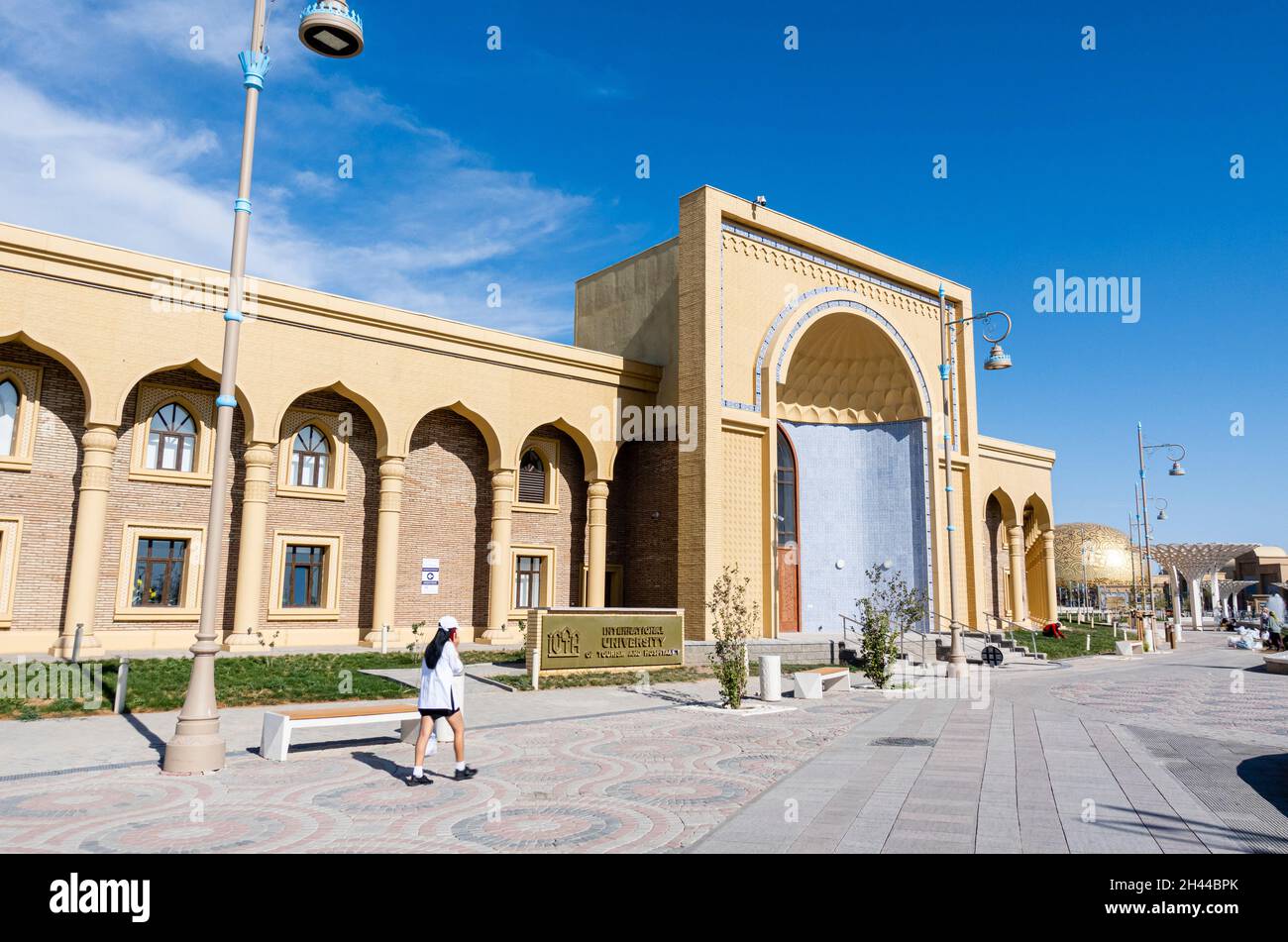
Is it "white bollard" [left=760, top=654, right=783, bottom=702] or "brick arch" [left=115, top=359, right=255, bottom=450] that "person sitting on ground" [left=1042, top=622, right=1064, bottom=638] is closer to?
"white bollard" [left=760, top=654, right=783, bottom=702]

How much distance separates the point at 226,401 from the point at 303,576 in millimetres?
13539

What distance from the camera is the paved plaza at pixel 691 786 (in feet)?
19.7

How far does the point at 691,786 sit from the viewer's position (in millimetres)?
7883

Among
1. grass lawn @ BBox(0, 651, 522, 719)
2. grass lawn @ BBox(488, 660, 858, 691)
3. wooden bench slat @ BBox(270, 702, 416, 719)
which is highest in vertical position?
wooden bench slat @ BBox(270, 702, 416, 719)

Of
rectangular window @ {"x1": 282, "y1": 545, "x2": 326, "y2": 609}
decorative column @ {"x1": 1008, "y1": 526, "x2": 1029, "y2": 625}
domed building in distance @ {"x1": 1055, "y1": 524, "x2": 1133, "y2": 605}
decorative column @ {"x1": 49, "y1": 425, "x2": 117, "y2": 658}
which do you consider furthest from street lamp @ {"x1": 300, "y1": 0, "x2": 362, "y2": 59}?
domed building in distance @ {"x1": 1055, "y1": 524, "x2": 1133, "y2": 605}

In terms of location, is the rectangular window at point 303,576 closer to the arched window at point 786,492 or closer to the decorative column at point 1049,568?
the arched window at point 786,492

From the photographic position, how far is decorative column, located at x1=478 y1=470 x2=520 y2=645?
75.8ft

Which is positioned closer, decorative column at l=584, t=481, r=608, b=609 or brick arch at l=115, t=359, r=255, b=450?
brick arch at l=115, t=359, r=255, b=450

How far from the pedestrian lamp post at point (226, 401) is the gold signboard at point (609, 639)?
340 inches

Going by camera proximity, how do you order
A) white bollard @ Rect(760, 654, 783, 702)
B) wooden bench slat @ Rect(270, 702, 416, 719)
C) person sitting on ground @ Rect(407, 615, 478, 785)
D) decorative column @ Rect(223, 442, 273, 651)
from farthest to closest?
decorative column @ Rect(223, 442, 273, 651) < white bollard @ Rect(760, 654, 783, 702) < wooden bench slat @ Rect(270, 702, 416, 719) < person sitting on ground @ Rect(407, 615, 478, 785)

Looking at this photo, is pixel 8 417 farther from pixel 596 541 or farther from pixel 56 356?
pixel 596 541

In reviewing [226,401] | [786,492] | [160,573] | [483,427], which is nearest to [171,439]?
[160,573]

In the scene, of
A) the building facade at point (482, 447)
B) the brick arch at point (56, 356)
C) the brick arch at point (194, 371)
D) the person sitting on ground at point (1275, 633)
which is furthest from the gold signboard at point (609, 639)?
the person sitting on ground at point (1275, 633)

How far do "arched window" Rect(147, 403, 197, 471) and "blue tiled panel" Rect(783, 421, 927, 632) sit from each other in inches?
723
